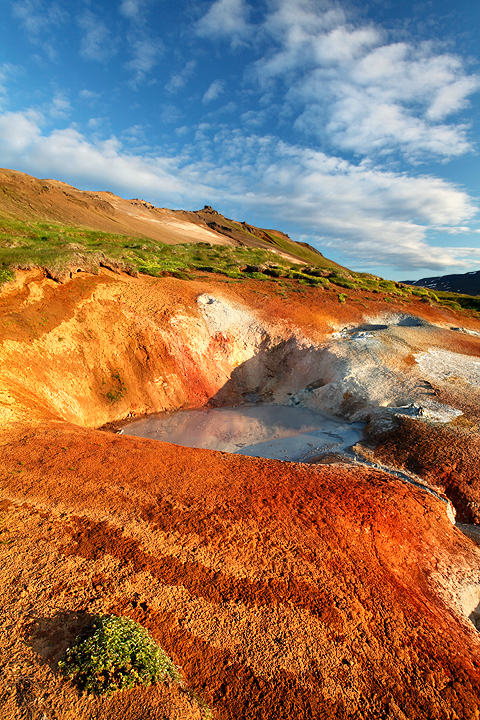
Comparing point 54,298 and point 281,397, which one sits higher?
point 54,298

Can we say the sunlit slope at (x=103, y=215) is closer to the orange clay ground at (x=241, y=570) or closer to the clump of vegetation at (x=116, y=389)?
the clump of vegetation at (x=116, y=389)

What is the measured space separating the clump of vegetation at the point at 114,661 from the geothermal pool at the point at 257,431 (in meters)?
7.75

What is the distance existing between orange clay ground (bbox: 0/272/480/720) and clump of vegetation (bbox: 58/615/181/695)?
10cm

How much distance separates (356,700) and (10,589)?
14.9 ft

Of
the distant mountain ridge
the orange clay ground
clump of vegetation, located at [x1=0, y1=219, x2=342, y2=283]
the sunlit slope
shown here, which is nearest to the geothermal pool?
the orange clay ground

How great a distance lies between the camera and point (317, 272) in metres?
29.9

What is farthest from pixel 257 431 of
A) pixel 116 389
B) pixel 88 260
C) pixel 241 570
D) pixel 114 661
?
pixel 88 260

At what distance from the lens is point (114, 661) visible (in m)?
3.67

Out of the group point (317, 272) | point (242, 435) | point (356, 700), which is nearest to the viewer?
point (356, 700)

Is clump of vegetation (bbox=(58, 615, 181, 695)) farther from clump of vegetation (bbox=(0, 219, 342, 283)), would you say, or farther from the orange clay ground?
clump of vegetation (bbox=(0, 219, 342, 283))

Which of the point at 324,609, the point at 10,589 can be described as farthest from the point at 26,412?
the point at 324,609

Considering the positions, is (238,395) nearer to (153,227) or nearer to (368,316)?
(368,316)

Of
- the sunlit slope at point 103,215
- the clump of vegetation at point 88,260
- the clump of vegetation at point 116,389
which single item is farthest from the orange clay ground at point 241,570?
the sunlit slope at point 103,215

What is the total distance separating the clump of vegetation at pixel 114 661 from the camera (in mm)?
3557
